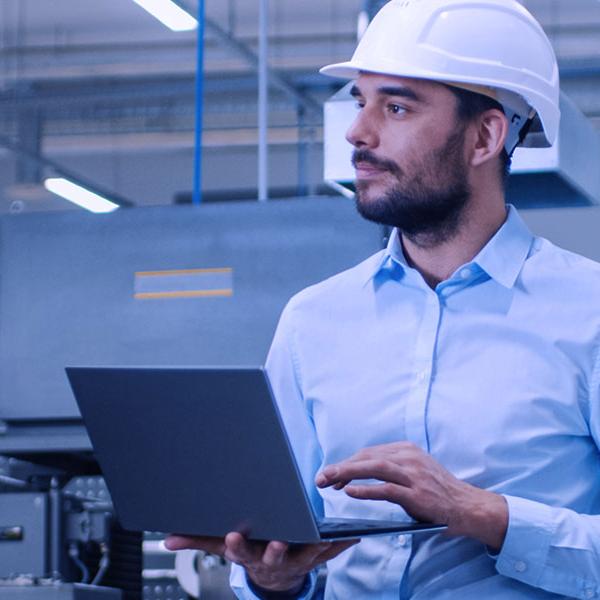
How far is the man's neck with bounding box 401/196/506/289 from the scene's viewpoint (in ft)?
4.83

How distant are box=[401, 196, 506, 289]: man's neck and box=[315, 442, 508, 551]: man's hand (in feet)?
0.95

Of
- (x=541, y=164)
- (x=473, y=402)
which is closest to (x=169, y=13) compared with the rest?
(x=541, y=164)

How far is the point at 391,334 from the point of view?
4.71 ft

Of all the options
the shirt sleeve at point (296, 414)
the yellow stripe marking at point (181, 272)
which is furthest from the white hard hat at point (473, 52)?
the yellow stripe marking at point (181, 272)

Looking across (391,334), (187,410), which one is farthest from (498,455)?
(187,410)

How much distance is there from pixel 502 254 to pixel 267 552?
45cm

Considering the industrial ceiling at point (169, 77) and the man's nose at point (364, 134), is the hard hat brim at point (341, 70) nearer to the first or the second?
the man's nose at point (364, 134)

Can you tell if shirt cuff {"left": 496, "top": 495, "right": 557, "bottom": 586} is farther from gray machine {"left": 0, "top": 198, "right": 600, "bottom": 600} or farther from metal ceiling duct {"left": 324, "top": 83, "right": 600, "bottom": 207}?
metal ceiling duct {"left": 324, "top": 83, "right": 600, "bottom": 207}

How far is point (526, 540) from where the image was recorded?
126cm

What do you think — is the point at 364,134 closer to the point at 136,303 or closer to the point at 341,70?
the point at 341,70

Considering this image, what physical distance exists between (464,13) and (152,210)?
2.08ft

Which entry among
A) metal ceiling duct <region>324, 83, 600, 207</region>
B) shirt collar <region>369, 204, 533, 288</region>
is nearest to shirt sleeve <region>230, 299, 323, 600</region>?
shirt collar <region>369, 204, 533, 288</region>

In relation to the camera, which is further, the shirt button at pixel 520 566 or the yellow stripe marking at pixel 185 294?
the yellow stripe marking at pixel 185 294

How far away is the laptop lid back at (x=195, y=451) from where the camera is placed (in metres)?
1.13
